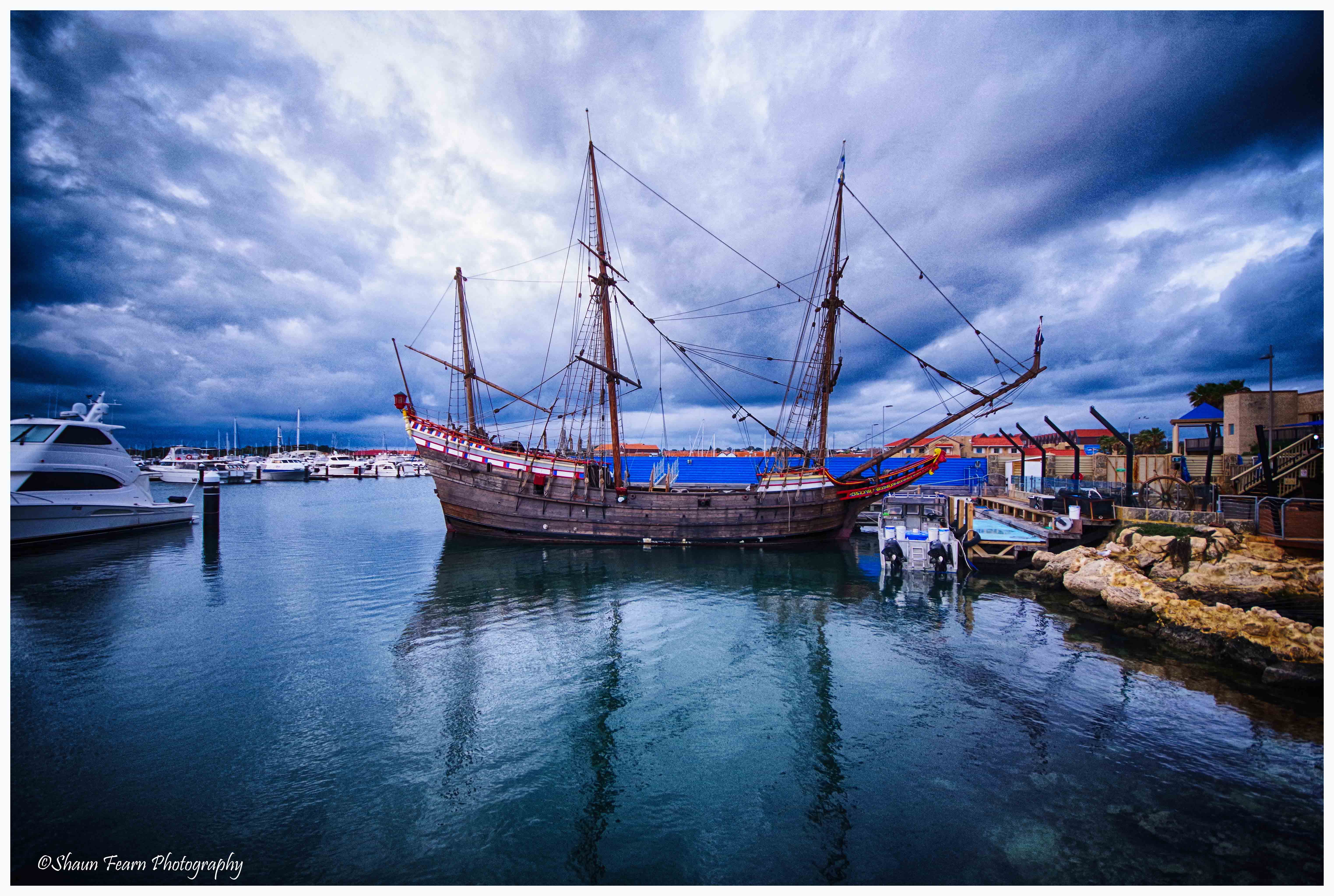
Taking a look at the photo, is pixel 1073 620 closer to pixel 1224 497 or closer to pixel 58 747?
pixel 1224 497

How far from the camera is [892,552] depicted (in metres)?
22.1

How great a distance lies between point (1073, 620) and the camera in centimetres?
1560

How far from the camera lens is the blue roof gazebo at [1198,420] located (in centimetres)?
3200

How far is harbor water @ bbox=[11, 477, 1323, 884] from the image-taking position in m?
6.62

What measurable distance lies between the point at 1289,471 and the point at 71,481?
184ft

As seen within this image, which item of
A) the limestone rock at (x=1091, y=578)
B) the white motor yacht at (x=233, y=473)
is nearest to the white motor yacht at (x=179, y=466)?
the white motor yacht at (x=233, y=473)

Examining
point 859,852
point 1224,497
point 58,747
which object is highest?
point 1224,497

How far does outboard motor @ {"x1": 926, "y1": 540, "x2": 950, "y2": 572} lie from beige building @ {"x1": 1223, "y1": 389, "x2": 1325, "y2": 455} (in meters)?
18.6

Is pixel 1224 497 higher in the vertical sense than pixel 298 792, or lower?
higher

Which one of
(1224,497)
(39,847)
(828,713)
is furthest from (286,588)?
(1224,497)

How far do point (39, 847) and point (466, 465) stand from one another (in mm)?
23940

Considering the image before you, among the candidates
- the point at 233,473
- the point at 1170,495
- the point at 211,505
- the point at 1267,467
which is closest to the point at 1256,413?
the point at 1170,495

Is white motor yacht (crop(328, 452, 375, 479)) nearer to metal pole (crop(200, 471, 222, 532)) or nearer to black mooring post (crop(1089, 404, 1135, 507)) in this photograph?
metal pole (crop(200, 471, 222, 532))

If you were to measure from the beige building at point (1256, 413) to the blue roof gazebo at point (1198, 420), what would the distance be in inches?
33.8
